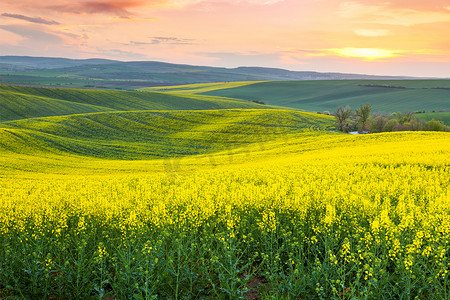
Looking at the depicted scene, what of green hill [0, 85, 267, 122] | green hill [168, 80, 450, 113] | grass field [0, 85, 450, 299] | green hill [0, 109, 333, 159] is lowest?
green hill [0, 109, 333, 159]

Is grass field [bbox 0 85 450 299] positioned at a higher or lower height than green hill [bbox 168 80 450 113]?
lower

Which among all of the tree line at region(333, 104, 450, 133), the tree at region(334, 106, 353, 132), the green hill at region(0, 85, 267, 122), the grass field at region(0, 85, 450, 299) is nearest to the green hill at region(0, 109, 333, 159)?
the tree at region(334, 106, 353, 132)

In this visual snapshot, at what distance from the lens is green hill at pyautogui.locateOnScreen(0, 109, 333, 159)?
4966 cm

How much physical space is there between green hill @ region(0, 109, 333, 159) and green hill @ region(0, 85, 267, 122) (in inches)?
770

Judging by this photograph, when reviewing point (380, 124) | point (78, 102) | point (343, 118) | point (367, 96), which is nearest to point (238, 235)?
point (380, 124)

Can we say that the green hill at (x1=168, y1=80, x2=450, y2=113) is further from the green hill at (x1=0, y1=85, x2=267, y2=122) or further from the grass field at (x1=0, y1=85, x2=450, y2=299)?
the grass field at (x1=0, y1=85, x2=450, y2=299)

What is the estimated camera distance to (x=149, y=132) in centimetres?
6788

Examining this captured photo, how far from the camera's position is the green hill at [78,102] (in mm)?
82725

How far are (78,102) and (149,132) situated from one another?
49717mm

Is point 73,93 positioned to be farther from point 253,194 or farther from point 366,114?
point 253,194

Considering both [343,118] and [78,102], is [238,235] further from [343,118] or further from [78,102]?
[78,102]

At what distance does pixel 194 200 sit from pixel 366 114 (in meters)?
70.8

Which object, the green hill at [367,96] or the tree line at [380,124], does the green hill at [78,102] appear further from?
the tree line at [380,124]

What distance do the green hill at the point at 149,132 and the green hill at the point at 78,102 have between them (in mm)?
19554
